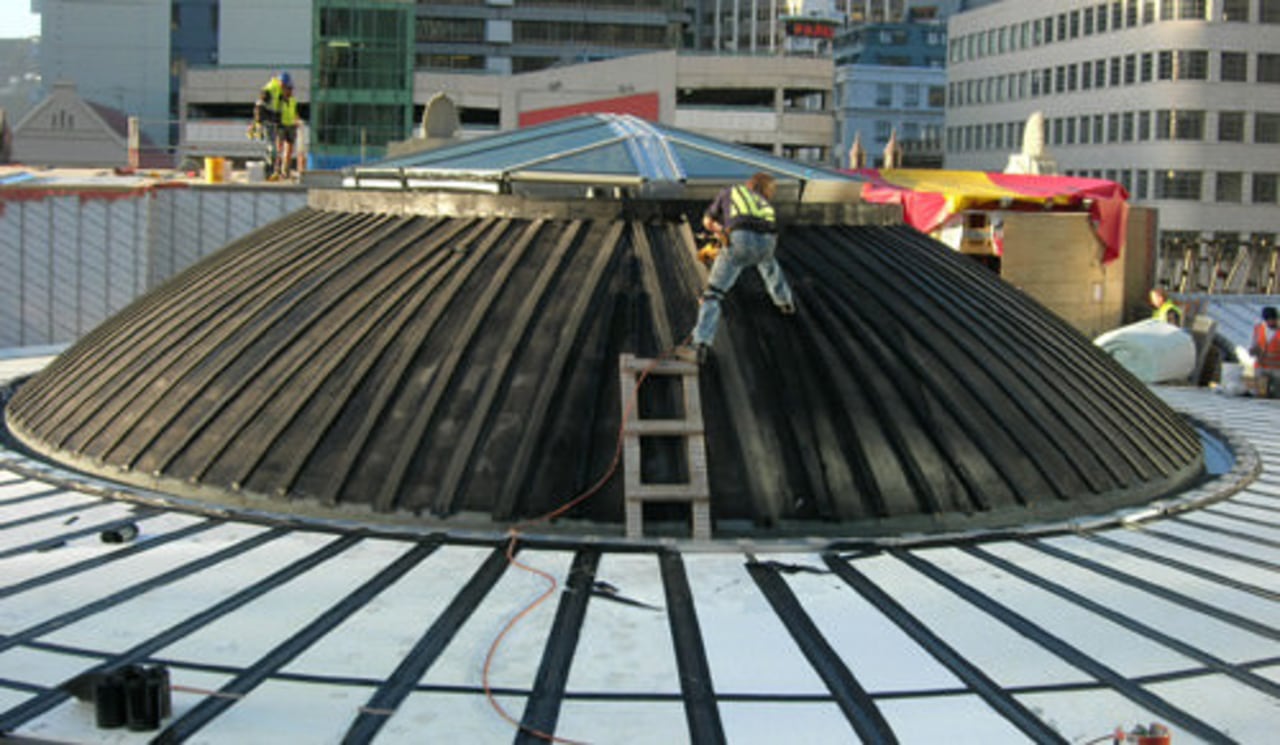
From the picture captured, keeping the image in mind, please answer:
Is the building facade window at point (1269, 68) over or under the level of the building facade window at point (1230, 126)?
over

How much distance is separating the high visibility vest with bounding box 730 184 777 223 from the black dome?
3.81ft

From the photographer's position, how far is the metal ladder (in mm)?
13625

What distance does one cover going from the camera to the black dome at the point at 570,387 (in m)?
14.2

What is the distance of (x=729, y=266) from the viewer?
15.2 meters

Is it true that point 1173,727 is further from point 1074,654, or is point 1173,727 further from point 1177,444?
point 1177,444

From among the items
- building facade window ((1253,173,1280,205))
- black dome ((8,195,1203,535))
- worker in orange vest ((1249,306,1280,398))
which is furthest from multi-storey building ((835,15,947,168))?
black dome ((8,195,1203,535))

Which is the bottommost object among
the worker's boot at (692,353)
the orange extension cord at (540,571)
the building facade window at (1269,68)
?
the orange extension cord at (540,571)

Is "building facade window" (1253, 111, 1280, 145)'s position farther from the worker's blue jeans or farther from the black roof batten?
the worker's blue jeans

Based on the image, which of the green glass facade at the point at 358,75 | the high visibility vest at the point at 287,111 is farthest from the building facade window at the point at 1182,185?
the high visibility vest at the point at 287,111

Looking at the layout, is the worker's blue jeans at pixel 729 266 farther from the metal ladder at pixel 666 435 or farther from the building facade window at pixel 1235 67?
the building facade window at pixel 1235 67

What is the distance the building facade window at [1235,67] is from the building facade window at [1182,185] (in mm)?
6122

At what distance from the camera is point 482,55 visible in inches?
4791

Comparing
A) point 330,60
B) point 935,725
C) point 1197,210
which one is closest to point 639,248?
point 935,725

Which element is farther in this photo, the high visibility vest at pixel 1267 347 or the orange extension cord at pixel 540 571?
the high visibility vest at pixel 1267 347
